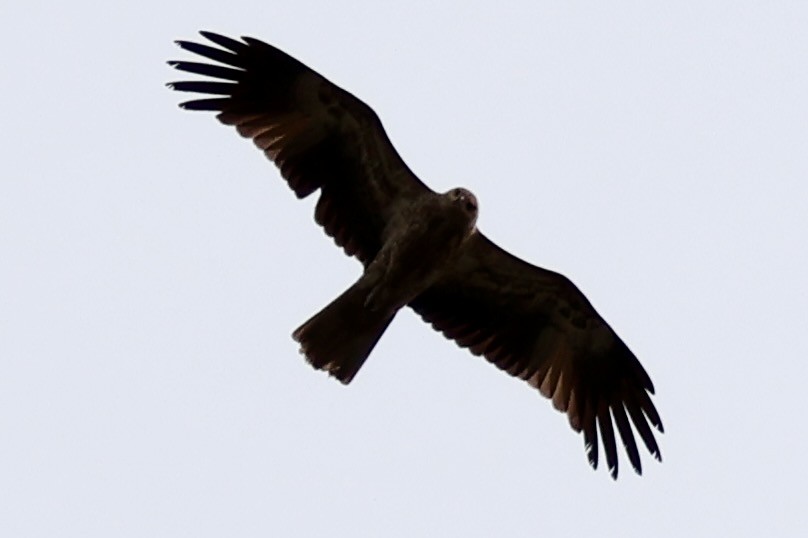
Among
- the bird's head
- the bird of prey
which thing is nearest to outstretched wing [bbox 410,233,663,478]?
the bird of prey

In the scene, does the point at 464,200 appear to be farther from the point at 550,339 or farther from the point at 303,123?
the point at 550,339

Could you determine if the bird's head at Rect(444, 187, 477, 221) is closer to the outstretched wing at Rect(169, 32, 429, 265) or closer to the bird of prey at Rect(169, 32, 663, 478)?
the bird of prey at Rect(169, 32, 663, 478)

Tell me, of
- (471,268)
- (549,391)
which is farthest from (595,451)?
(471,268)

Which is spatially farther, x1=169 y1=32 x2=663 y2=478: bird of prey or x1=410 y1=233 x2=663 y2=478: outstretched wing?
x1=410 y1=233 x2=663 y2=478: outstretched wing

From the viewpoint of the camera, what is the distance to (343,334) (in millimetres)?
14633

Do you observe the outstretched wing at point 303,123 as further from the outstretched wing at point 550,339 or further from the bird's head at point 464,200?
the outstretched wing at point 550,339

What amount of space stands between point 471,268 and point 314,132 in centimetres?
171

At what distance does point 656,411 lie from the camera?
15898mm

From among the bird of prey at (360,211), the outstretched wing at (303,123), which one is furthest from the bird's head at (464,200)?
the outstretched wing at (303,123)

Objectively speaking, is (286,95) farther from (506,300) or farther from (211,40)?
(506,300)

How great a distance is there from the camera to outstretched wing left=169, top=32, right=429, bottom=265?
14.6 metres

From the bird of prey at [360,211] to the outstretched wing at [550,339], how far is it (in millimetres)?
18

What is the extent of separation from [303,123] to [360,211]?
2.72 feet

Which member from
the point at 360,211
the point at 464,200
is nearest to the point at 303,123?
the point at 360,211
